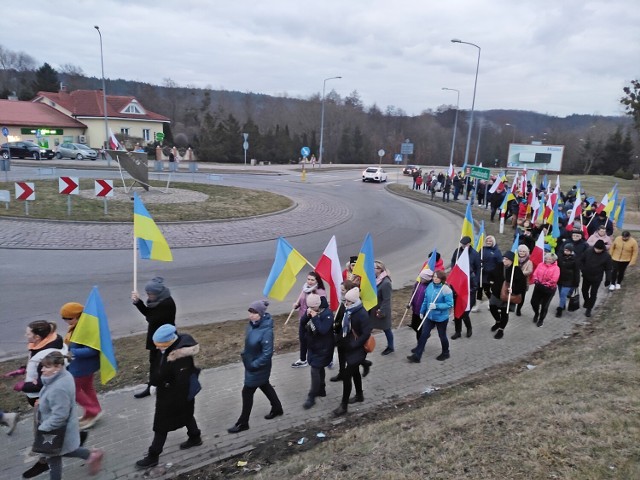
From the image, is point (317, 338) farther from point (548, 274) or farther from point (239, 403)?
point (548, 274)

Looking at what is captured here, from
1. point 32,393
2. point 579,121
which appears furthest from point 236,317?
point 579,121

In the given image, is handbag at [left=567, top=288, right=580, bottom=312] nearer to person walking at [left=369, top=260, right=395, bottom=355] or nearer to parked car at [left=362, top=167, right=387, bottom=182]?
person walking at [left=369, top=260, right=395, bottom=355]

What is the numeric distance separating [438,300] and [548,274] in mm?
3010

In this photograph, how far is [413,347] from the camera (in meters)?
8.10

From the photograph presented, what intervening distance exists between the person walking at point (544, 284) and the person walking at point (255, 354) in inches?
240

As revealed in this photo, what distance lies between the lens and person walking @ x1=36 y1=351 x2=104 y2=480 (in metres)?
4.12

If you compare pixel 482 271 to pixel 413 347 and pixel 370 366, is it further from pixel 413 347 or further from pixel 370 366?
pixel 370 366

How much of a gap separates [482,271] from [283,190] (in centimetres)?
2304

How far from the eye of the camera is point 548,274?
8898 millimetres

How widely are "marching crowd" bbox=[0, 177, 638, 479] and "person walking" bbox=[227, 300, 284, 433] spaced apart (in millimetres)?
11

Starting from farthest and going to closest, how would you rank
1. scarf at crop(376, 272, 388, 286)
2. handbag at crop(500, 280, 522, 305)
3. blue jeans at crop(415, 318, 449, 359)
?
handbag at crop(500, 280, 522, 305) → scarf at crop(376, 272, 388, 286) → blue jeans at crop(415, 318, 449, 359)

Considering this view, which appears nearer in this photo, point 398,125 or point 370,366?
point 370,366

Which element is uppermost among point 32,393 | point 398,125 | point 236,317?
point 398,125

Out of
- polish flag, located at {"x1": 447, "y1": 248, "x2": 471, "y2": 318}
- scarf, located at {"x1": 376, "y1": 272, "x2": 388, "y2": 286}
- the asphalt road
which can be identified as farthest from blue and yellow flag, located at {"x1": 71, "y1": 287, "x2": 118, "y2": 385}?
polish flag, located at {"x1": 447, "y1": 248, "x2": 471, "y2": 318}
